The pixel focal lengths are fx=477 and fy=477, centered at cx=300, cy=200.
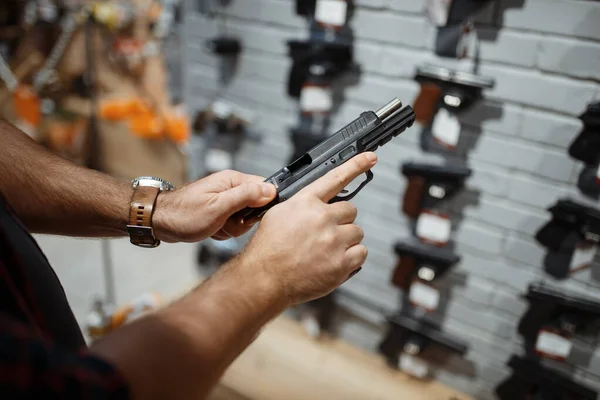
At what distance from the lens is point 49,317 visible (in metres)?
0.69

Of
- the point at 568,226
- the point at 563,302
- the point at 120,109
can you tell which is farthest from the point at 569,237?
the point at 120,109

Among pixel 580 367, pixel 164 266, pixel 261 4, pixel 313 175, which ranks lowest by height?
pixel 164 266

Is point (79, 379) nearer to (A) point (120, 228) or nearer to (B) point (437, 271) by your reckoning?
(A) point (120, 228)

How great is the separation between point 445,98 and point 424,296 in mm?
Result: 612

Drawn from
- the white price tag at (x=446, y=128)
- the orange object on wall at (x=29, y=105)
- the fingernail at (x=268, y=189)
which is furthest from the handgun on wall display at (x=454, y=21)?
the orange object on wall at (x=29, y=105)

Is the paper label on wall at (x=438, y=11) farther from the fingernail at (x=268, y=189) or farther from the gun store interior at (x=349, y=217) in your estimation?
the fingernail at (x=268, y=189)

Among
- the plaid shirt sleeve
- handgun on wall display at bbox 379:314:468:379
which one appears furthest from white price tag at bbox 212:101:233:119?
the plaid shirt sleeve

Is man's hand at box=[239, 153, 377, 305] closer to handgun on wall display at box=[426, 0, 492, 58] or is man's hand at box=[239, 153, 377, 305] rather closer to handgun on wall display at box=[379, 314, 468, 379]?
handgun on wall display at box=[426, 0, 492, 58]

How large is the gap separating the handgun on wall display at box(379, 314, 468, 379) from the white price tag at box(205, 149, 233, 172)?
0.82 metres

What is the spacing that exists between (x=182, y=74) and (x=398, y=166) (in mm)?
1713

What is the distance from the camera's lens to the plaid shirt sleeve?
1.43 feet

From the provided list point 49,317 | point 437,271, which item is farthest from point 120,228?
point 437,271

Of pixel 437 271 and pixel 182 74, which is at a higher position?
pixel 182 74

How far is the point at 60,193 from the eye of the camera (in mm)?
950
